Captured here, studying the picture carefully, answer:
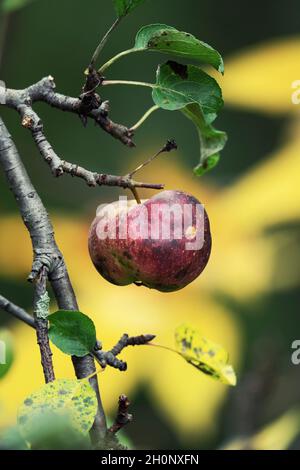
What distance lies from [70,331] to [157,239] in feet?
0.33

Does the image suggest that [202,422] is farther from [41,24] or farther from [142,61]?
[41,24]

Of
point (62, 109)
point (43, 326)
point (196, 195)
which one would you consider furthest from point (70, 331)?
point (196, 195)

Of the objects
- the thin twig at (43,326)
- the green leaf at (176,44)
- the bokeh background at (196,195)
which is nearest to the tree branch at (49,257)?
the thin twig at (43,326)

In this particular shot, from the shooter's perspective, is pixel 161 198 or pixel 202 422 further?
pixel 202 422

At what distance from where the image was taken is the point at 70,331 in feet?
2.03

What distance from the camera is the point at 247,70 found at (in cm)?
193

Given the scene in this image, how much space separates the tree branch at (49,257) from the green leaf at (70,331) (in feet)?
0.06

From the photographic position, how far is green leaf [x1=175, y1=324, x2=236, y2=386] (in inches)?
27.2

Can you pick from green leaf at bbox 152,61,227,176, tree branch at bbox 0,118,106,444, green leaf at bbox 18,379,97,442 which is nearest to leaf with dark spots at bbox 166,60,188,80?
green leaf at bbox 152,61,227,176

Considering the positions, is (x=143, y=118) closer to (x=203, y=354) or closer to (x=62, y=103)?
(x=62, y=103)

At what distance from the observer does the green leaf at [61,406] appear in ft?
1.74

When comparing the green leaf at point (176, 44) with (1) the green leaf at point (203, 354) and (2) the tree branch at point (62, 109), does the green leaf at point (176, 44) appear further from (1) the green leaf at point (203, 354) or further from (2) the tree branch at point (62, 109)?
(1) the green leaf at point (203, 354)

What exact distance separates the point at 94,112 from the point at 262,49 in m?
1.41
